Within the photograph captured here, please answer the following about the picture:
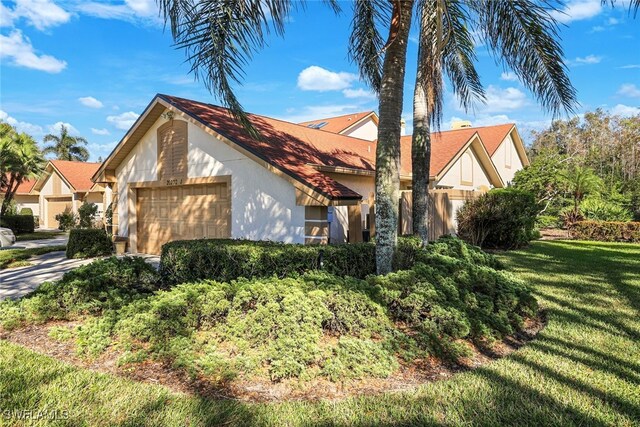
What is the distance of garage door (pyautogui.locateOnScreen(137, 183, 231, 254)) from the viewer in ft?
39.4

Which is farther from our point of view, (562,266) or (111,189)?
(111,189)

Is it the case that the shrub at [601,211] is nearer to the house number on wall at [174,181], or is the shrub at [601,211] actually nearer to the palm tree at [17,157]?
the house number on wall at [174,181]

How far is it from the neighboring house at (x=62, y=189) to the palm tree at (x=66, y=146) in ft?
56.8

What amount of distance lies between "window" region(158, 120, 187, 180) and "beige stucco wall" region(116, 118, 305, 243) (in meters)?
0.29

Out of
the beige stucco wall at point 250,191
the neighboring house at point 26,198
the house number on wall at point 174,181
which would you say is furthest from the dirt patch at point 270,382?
the neighboring house at point 26,198

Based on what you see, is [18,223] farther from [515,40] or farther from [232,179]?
[515,40]

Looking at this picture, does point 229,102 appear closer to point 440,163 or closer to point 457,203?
point 457,203

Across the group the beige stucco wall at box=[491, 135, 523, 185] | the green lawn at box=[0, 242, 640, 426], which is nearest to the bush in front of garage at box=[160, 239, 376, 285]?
the green lawn at box=[0, 242, 640, 426]

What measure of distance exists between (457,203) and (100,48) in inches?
498

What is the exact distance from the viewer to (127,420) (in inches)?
120

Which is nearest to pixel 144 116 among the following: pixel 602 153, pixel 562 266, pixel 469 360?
pixel 469 360

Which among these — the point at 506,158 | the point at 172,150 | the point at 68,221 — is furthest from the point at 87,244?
the point at 506,158

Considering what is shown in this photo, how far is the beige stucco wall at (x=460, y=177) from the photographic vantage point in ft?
56.6

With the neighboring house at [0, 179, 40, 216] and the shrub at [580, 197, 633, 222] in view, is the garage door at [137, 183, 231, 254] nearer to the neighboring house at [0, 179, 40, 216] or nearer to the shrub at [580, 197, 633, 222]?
the shrub at [580, 197, 633, 222]
